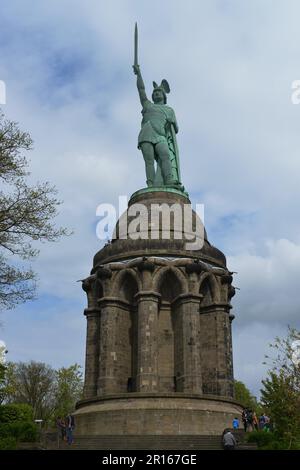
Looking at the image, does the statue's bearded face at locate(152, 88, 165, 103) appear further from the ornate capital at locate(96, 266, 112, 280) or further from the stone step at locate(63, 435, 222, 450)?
the stone step at locate(63, 435, 222, 450)

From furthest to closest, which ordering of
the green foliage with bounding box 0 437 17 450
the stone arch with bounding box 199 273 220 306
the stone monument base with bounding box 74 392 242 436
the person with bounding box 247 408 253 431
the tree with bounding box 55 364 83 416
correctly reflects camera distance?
the tree with bounding box 55 364 83 416 < the stone arch with bounding box 199 273 220 306 < the person with bounding box 247 408 253 431 < the stone monument base with bounding box 74 392 242 436 < the green foliage with bounding box 0 437 17 450

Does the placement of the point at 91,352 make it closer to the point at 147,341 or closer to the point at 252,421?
the point at 147,341

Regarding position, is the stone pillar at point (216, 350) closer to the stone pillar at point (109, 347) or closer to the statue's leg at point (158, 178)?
the stone pillar at point (109, 347)

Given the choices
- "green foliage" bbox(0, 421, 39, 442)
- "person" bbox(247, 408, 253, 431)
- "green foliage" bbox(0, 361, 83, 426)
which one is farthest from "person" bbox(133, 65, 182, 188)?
"green foliage" bbox(0, 361, 83, 426)

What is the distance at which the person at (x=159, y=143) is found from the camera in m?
35.9

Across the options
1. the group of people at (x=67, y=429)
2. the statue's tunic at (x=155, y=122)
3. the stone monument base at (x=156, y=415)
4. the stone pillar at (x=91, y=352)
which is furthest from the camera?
the statue's tunic at (x=155, y=122)

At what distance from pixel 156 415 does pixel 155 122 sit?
18.1 m

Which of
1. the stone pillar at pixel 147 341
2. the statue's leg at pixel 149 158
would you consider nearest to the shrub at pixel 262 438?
the stone pillar at pixel 147 341

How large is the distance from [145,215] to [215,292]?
19.4 ft

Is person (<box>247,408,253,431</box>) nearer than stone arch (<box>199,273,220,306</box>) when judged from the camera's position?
Yes

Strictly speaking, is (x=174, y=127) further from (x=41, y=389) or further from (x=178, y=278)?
(x=41, y=389)

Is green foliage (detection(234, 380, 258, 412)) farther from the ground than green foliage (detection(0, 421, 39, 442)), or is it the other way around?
green foliage (detection(234, 380, 258, 412))

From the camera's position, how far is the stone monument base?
85.7ft

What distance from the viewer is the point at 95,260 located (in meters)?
33.8
